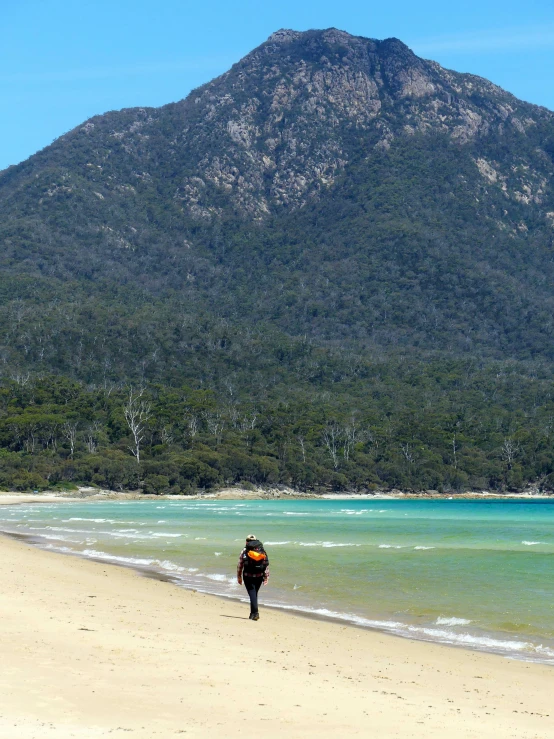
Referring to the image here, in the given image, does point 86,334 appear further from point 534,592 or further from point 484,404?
point 534,592

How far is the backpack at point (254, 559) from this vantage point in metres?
15.9

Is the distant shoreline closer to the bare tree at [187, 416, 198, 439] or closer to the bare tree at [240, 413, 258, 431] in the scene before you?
the bare tree at [240, 413, 258, 431]

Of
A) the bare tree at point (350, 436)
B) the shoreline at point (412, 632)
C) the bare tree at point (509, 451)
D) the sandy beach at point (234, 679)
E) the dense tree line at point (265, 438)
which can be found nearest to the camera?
the sandy beach at point (234, 679)

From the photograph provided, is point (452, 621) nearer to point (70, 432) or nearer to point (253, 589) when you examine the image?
point (253, 589)

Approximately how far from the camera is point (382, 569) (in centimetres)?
2380

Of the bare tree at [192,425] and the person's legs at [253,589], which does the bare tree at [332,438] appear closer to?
the bare tree at [192,425]

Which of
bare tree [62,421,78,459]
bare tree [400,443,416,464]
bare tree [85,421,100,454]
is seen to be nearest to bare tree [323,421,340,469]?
bare tree [400,443,416,464]

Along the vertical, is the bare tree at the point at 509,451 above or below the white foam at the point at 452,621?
above

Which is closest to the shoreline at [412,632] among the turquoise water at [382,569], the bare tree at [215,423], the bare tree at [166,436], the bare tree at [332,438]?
the turquoise water at [382,569]

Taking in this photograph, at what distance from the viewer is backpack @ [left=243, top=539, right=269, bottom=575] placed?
52.1 feet

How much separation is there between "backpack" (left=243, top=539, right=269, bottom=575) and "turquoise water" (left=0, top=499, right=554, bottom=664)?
6.56ft

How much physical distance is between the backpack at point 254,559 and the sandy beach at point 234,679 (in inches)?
34.2

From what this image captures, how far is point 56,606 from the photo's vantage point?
50.1 ft

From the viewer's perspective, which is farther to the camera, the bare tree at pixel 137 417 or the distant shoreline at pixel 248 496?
the bare tree at pixel 137 417
